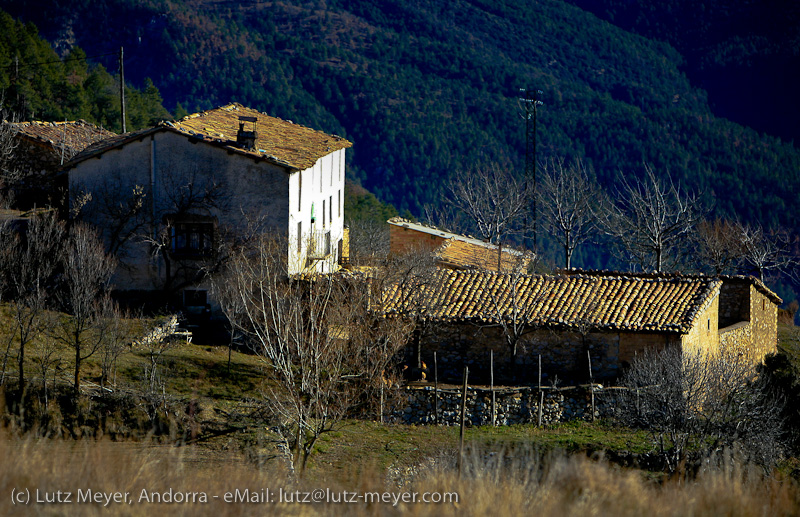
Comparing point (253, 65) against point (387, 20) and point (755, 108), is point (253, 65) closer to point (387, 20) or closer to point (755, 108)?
point (387, 20)

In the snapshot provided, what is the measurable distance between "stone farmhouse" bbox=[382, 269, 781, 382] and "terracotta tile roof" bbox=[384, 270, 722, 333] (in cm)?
3

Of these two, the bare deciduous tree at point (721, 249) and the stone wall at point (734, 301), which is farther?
the bare deciduous tree at point (721, 249)

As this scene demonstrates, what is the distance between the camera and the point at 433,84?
118 meters

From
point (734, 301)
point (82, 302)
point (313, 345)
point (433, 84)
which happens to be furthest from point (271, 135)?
point (433, 84)

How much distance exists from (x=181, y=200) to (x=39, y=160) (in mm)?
9321

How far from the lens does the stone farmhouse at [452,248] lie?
3262cm

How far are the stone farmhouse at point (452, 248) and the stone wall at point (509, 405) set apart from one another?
9.92 metres

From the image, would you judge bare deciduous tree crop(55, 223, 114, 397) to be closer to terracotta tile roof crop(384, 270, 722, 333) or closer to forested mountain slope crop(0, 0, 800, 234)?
terracotta tile roof crop(384, 270, 722, 333)

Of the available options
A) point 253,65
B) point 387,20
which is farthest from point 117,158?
point 387,20

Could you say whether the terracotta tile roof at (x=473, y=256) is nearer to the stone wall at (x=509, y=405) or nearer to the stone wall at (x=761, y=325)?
the stone wall at (x=761, y=325)

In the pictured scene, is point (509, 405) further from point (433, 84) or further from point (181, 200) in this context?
point (433, 84)

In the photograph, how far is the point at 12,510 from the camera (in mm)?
8477

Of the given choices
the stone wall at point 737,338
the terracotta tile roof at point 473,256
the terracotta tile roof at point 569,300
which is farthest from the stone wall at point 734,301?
the terracotta tile roof at point 473,256

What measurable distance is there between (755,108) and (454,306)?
12469cm
